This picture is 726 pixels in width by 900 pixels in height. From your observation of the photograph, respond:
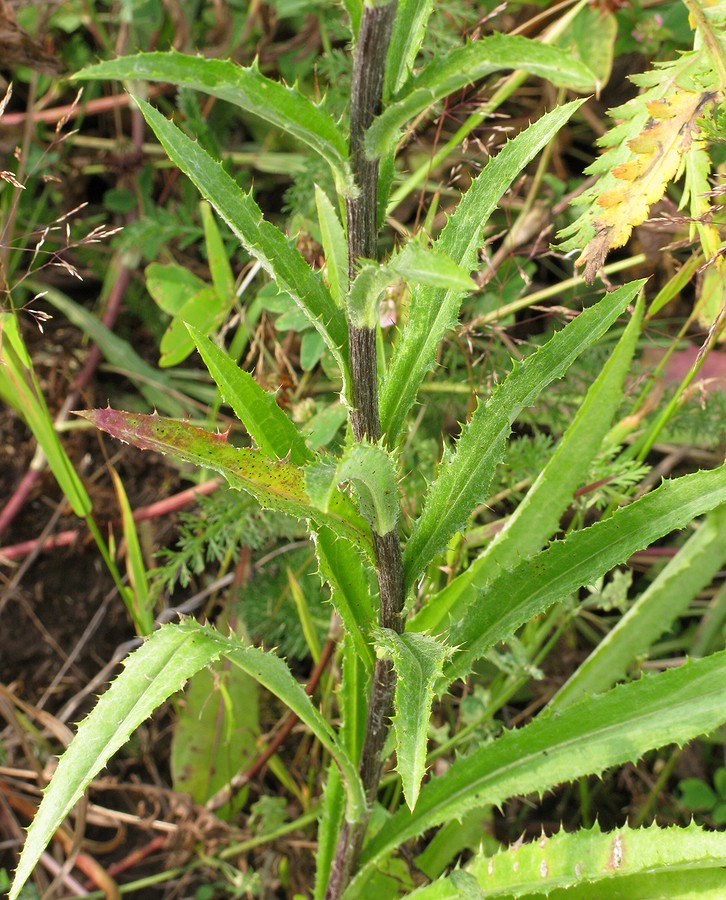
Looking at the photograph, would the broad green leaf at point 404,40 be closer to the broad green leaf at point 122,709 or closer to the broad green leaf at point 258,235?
the broad green leaf at point 258,235

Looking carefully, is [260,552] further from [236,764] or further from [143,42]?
[143,42]

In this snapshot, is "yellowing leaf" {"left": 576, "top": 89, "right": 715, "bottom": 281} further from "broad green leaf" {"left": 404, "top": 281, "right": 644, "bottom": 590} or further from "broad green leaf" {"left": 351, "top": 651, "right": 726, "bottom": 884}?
"broad green leaf" {"left": 351, "top": 651, "right": 726, "bottom": 884}

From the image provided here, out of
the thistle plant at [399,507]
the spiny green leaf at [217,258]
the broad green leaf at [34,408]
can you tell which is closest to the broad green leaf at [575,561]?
the thistle plant at [399,507]

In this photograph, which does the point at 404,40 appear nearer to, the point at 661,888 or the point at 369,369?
the point at 369,369

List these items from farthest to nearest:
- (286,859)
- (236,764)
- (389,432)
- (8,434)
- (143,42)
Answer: (143,42) → (8,434) → (236,764) → (286,859) → (389,432)

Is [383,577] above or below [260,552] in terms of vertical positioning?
above

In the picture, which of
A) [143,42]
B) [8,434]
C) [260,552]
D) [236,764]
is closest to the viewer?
[236,764]

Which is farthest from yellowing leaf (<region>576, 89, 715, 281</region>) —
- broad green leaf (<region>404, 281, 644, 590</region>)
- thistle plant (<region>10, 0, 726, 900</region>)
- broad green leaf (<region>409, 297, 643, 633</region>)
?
broad green leaf (<region>409, 297, 643, 633</region>)

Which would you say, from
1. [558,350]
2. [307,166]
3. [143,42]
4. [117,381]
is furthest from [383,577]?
[143,42]
